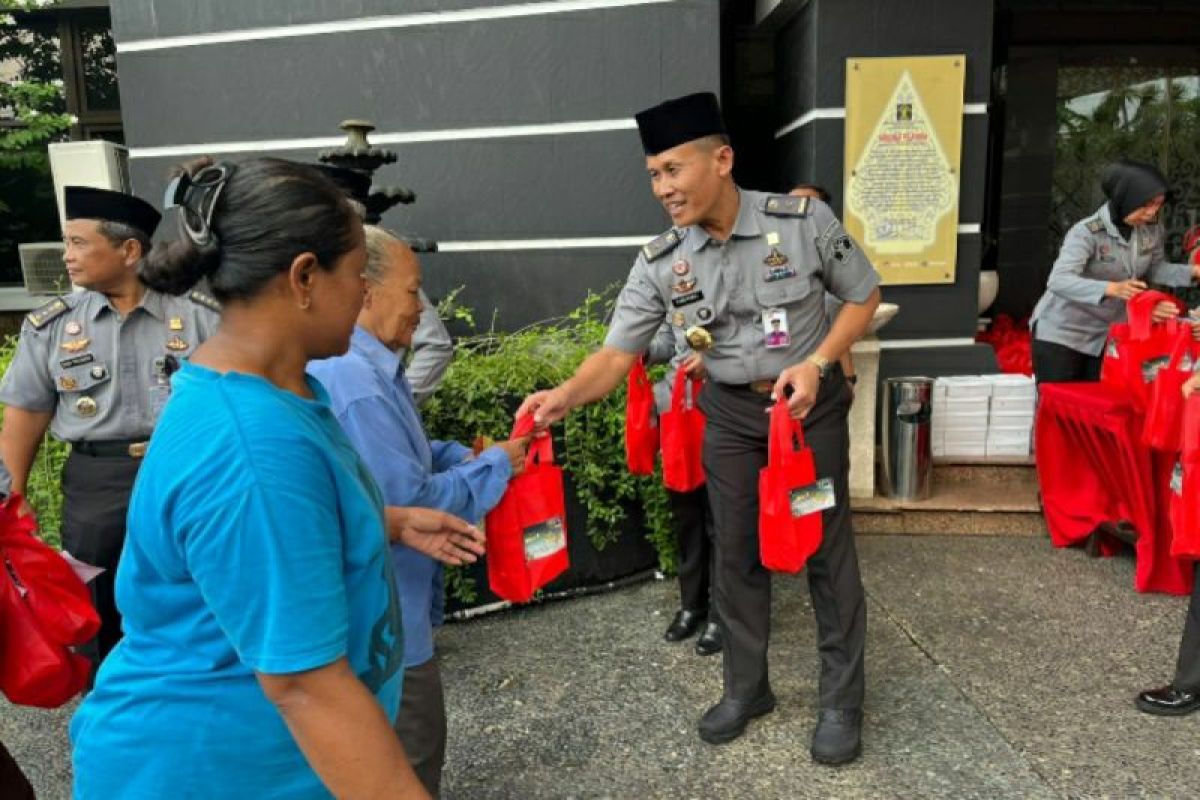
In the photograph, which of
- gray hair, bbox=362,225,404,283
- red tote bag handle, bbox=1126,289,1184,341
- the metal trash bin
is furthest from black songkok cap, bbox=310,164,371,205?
red tote bag handle, bbox=1126,289,1184,341

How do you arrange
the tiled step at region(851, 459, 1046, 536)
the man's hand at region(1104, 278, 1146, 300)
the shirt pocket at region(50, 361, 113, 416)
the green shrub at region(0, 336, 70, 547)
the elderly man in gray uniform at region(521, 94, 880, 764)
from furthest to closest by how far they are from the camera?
the tiled step at region(851, 459, 1046, 536), the man's hand at region(1104, 278, 1146, 300), the green shrub at region(0, 336, 70, 547), the shirt pocket at region(50, 361, 113, 416), the elderly man in gray uniform at region(521, 94, 880, 764)

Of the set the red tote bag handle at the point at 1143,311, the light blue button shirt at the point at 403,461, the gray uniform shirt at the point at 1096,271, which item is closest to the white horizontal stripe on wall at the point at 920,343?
the gray uniform shirt at the point at 1096,271

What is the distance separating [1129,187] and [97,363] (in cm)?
475

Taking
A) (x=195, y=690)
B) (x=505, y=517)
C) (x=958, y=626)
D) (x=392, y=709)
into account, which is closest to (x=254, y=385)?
(x=195, y=690)

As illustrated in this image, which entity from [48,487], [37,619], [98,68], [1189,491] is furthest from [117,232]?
[98,68]

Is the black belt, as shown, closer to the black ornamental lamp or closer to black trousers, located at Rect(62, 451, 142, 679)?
black trousers, located at Rect(62, 451, 142, 679)

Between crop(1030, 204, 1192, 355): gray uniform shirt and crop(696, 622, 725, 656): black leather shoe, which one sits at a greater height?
crop(1030, 204, 1192, 355): gray uniform shirt

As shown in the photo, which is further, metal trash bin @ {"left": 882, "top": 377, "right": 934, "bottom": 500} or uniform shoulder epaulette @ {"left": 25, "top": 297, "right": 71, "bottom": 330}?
metal trash bin @ {"left": 882, "top": 377, "right": 934, "bottom": 500}

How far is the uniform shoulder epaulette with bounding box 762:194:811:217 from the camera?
286cm

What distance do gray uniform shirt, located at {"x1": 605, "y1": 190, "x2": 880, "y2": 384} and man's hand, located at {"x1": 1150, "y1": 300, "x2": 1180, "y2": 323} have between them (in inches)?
76.3

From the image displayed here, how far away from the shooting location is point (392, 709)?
1380mm

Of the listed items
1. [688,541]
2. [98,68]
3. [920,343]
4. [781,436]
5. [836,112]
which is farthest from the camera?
[98,68]

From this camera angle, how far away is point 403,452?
1.88m

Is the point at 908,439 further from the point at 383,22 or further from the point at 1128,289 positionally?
the point at 383,22
